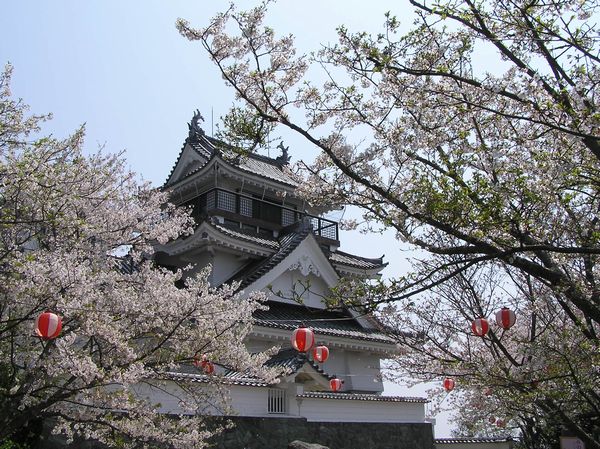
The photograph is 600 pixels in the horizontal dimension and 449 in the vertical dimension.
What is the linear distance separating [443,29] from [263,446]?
30.9 ft

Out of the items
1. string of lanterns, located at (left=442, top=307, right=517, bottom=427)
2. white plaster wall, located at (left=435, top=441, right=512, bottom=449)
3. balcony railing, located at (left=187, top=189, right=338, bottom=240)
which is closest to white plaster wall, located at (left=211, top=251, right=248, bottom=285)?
balcony railing, located at (left=187, top=189, right=338, bottom=240)

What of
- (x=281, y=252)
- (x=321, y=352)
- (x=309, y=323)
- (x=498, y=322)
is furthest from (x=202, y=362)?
(x=281, y=252)

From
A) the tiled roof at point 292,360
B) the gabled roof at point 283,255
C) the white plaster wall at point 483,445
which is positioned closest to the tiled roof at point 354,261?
the gabled roof at point 283,255

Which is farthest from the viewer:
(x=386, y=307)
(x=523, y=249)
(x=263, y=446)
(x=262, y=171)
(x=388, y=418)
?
(x=262, y=171)

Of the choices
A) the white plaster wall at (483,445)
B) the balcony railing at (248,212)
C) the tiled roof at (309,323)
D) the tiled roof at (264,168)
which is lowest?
the white plaster wall at (483,445)

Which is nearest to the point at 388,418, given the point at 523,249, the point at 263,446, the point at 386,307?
the point at 263,446

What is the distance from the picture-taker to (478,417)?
43.4 feet

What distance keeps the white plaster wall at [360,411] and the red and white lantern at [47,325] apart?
8.04 metres

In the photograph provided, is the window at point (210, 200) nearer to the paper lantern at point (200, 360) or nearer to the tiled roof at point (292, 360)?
the tiled roof at point (292, 360)

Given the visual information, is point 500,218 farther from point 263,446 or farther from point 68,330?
point 263,446

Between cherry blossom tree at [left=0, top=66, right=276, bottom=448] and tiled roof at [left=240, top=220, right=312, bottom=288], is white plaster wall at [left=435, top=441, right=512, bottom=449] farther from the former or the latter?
cherry blossom tree at [left=0, top=66, right=276, bottom=448]

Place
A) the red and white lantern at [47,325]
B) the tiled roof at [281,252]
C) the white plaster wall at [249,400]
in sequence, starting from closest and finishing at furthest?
the red and white lantern at [47,325], the white plaster wall at [249,400], the tiled roof at [281,252]

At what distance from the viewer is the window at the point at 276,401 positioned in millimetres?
13664

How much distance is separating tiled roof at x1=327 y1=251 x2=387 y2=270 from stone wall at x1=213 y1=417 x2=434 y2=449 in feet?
23.9
